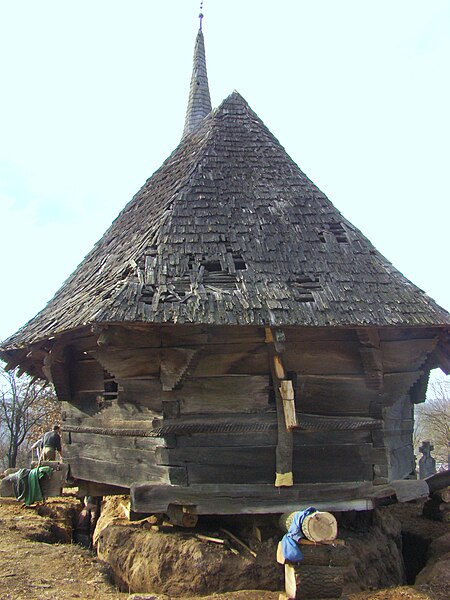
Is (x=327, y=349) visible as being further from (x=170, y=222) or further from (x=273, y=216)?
(x=170, y=222)

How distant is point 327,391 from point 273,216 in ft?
7.71

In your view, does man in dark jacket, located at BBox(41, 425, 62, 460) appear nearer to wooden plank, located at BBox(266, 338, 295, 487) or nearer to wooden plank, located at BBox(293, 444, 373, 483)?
wooden plank, located at BBox(266, 338, 295, 487)

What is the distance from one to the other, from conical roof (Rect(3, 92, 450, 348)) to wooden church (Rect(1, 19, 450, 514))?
2 centimetres

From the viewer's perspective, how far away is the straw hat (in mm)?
5062

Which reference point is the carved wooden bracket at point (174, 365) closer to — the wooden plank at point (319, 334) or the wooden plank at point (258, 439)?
the wooden plank at point (258, 439)

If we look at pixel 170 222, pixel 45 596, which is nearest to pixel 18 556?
pixel 45 596

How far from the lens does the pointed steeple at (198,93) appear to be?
507 inches

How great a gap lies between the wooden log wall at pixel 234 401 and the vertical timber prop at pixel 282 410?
11 centimetres

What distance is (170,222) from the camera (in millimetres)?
7145

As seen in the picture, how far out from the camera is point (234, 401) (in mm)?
6355

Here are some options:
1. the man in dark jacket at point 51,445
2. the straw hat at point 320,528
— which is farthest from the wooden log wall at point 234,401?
the man in dark jacket at point 51,445

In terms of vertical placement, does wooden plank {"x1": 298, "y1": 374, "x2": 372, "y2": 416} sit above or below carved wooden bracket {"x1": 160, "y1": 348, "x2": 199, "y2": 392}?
below

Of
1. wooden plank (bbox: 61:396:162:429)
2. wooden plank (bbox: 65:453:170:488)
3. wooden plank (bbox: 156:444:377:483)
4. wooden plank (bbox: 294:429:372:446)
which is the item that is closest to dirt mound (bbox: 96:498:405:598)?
wooden plank (bbox: 65:453:170:488)

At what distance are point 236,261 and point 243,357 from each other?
1145mm
